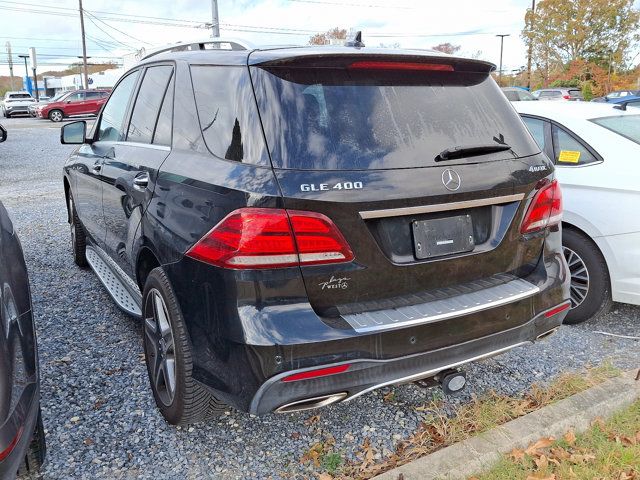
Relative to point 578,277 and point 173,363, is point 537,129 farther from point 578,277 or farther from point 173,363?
point 173,363

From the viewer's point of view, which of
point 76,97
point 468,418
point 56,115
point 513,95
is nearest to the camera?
point 468,418

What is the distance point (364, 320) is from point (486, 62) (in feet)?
4.64

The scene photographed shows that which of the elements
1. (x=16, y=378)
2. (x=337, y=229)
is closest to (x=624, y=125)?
(x=337, y=229)

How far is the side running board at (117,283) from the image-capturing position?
3385 millimetres

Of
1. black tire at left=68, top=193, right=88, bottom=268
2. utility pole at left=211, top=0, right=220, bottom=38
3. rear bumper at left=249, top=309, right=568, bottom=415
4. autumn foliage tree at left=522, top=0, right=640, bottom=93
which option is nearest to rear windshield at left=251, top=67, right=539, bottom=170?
rear bumper at left=249, top=309, right=568, bottom=415

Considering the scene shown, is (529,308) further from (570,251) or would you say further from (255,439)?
(570,251)

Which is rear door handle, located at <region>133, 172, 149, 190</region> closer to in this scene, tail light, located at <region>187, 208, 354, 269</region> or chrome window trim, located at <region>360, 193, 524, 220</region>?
tail light, located at <region>187, 208, 354, 269</region>

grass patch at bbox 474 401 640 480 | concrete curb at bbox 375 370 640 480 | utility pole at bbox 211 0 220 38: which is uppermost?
utility pole at bbox 211 0 220 38

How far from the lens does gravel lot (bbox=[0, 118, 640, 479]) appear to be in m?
2.58

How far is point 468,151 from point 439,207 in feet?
1.08

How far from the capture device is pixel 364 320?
216 centimetres

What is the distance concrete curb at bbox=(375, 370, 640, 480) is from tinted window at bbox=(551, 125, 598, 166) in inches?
63.1

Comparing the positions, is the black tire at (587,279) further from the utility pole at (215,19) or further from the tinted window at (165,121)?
the utility pole at (215,19)

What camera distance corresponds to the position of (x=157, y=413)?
2945mm
